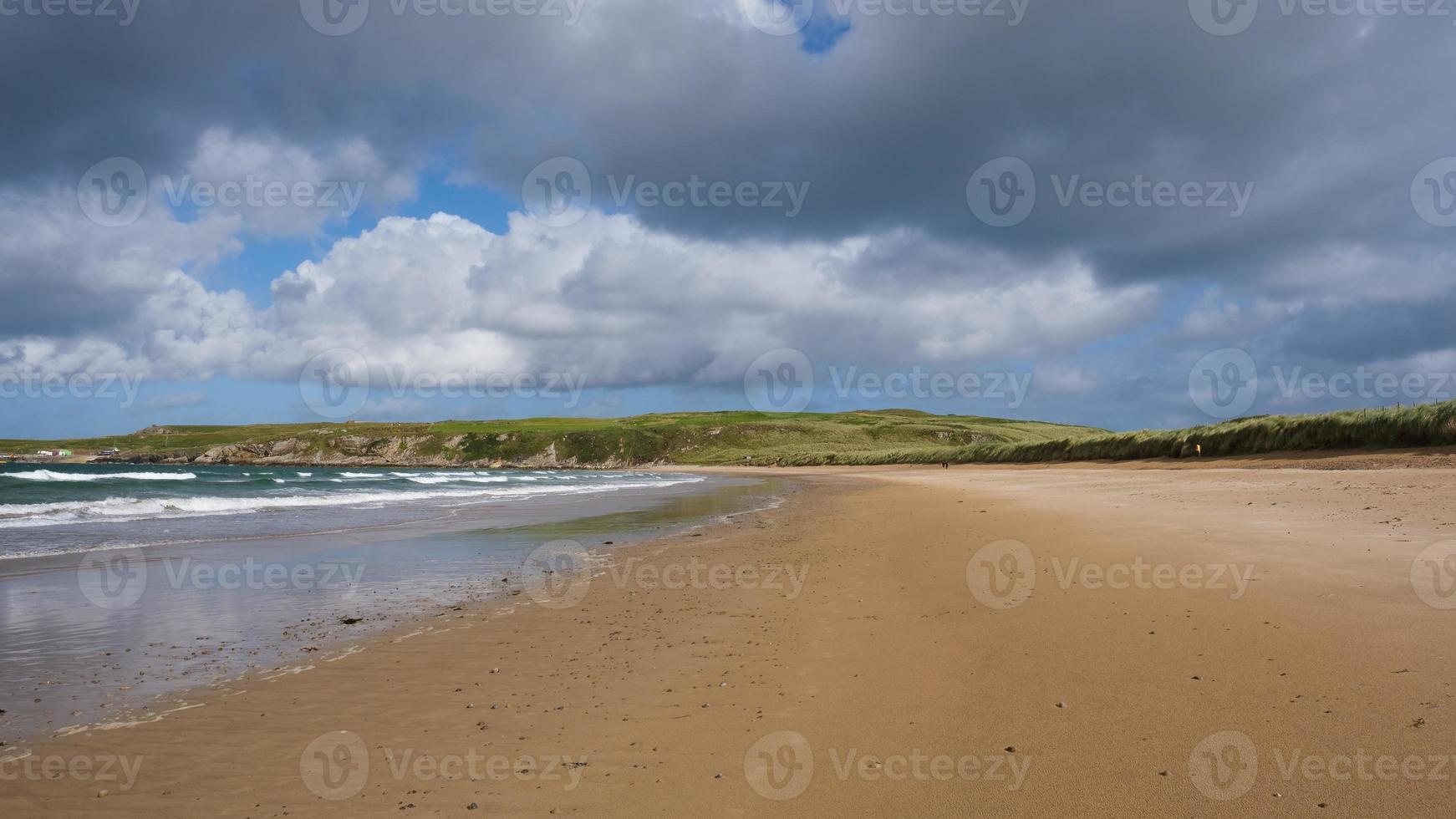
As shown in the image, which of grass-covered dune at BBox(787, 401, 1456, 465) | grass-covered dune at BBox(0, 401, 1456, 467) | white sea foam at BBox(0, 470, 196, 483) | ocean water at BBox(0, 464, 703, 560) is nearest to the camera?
ocean water at BBox(0, 464, 703, 560)

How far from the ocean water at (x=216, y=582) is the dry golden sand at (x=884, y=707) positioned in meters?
0.99

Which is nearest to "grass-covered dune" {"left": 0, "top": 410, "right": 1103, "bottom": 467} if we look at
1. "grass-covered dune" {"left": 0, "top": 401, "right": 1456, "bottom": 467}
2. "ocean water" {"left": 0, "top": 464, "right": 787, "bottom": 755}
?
"grass-covered dune" {"left": 0, "top": 401, "right": 1456, "bottom": 467}

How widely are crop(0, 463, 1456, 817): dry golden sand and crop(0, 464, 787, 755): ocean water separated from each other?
0.99 meters

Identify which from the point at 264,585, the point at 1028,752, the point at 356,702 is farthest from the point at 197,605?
the point at 1028,752

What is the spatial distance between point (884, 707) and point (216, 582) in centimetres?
1143

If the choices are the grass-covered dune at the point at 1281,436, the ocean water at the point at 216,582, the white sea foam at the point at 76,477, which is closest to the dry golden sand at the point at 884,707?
the ocean water at the point at 216,582

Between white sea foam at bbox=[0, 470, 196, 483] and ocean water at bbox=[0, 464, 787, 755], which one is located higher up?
ocean water at bbox=[0, 464, 787, 755]

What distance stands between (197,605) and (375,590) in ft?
7.18

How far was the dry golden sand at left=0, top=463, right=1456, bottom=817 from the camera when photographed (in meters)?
3.76

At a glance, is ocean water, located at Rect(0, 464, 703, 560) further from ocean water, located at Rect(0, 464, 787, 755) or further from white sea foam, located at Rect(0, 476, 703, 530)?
ocean water, located at Rect(0, 464, 787, 755)

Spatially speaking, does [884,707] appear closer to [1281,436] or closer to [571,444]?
[1281,436]

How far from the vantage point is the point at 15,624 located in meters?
8.46

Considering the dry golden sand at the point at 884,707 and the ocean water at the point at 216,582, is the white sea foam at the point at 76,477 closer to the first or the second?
the ocean water at the point at 216,582

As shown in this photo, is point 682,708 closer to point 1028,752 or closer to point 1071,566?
point 1028,752
